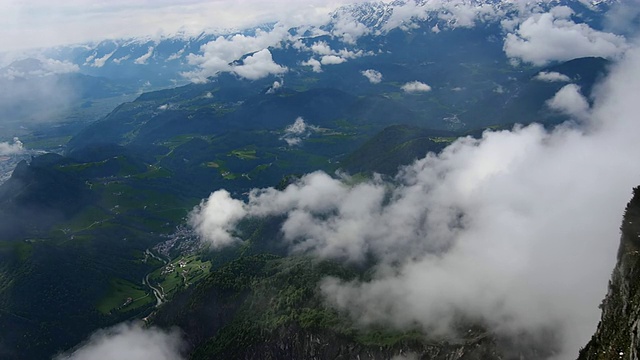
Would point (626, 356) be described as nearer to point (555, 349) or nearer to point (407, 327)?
point (555, 349)

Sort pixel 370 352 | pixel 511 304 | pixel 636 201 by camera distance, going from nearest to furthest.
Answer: pixel 636 201 < pixel 511 304 < pixel 370 352

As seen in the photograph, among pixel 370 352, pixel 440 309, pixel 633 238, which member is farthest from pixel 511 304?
pixel 633 238

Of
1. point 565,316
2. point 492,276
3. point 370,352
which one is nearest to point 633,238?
point 565,316

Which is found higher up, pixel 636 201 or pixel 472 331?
pixel 636 201

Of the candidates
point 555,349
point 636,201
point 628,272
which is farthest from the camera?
point 555,349

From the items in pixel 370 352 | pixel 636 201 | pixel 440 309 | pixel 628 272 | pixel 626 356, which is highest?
pixel 636 201

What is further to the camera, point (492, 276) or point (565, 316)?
point (492, 276)
